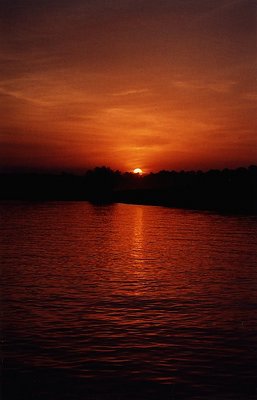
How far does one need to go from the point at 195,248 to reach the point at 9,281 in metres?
24.3

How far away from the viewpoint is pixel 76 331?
2198cm

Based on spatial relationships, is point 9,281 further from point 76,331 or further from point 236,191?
point 236,191

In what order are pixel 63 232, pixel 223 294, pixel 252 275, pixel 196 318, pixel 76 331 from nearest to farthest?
pixel 76 331
pixel 196 318
pixel 223 294
pixel 252 275
pixel 63 232

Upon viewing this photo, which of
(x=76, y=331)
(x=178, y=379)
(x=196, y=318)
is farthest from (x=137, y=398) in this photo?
(x=196, y=318)

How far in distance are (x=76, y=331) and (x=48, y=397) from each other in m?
6.44

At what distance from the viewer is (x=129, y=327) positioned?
22.6 metres

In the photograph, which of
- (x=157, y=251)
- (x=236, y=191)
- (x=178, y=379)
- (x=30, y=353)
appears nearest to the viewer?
(x=178, y=379)

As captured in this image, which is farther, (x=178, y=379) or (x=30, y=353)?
(x=30, y=353)

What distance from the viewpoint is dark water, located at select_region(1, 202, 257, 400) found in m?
16.7

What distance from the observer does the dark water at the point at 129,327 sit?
16664 mm

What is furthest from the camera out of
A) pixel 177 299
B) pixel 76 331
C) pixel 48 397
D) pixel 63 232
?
pixel 63 232

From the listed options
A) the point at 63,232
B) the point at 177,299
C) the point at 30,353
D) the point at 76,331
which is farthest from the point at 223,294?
the point at 63,232

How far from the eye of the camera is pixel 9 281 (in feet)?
107

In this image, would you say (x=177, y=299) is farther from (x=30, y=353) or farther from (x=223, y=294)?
(x=30, y=353)
